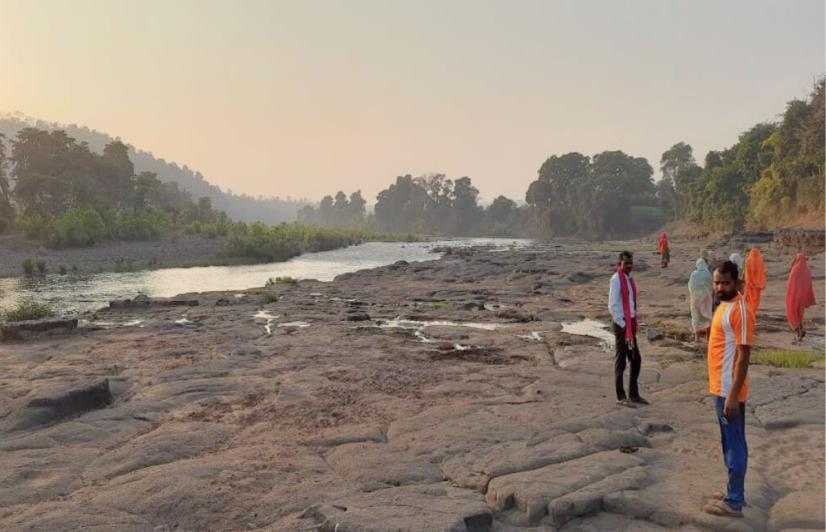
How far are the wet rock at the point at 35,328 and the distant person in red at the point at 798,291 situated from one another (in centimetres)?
1540

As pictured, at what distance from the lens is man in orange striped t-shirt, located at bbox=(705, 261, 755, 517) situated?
4.29 metres

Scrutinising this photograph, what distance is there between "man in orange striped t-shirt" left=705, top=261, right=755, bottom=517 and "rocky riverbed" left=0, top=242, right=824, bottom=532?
21cm

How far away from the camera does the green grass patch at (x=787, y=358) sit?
29.8 feet

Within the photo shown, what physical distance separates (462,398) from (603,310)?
990 centimetres

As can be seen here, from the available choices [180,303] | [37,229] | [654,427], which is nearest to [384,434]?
[654,427]

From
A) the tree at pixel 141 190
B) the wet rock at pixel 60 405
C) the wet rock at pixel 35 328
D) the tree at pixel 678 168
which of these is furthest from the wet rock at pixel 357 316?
the tree at pixel 678 168

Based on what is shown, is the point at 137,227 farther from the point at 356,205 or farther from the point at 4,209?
the point at 356,205

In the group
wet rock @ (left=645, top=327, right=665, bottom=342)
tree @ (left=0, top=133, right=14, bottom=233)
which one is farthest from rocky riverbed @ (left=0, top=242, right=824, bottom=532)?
tree @ (left=0, top=133, right=14, bottom=233)

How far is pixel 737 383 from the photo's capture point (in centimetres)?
428

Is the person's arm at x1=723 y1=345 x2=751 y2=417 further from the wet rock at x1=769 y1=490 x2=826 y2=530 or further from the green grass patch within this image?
the green grass patch

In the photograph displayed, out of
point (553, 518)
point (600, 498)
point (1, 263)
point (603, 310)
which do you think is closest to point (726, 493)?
point (600, 498)

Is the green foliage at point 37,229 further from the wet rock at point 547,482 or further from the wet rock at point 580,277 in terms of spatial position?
the wet rock at point 547,482

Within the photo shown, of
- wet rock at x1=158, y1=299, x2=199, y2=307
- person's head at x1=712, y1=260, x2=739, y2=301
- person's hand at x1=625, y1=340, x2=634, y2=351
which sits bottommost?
wet rock at x1=158, y1=299, x2=199, y2=307

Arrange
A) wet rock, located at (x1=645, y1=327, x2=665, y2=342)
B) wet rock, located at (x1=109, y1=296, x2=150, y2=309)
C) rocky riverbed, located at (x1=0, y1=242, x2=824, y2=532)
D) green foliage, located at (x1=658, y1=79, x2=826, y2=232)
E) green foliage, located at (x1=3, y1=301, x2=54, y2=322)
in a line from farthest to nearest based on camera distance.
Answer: green foliage, located at (x1=658, y1=79, x2=826, y2=232)
wet rock, located at (x1=109, y1=296, x2=150, y2=309)
green foliage, located at (x1=3, y1=301, x2=54, y2=322)
wet rock, located at (x1=645, y1=327, x2=665, y2=342)
rocky riverbed, located at (x1=0, y1=242, x2=824, y2=532)
